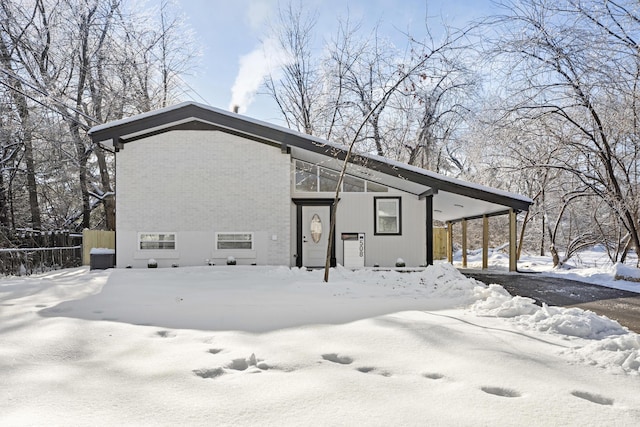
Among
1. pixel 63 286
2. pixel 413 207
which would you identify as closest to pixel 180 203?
pixel 63 286

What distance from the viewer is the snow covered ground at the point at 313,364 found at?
2.14 meters

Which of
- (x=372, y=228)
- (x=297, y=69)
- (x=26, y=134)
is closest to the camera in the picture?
(x=372, y=228)

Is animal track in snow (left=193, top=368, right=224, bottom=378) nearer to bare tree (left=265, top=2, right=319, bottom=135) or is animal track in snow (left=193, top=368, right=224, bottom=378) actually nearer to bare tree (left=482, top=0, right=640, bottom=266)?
bare tree (left=482, top=0, right=640, bottom=266)

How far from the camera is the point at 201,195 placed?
11.0 m

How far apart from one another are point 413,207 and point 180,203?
6.70 metres

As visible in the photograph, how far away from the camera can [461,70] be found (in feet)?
24.1

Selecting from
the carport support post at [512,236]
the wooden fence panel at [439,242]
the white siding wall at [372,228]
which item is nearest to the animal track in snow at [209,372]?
the white siding wall at [372,228]

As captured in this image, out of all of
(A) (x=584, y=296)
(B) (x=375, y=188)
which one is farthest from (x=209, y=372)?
(B) (x=375, y=188)

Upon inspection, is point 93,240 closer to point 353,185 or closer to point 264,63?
point 353,185

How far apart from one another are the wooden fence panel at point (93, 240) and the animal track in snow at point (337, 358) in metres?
12.8

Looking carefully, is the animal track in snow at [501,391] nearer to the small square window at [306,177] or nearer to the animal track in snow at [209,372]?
the animal track in snow at [209,372]

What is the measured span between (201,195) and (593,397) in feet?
32.8

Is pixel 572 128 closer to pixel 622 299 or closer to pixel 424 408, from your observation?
pixel 622 299

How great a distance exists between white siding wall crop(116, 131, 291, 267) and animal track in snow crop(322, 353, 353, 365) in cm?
789
